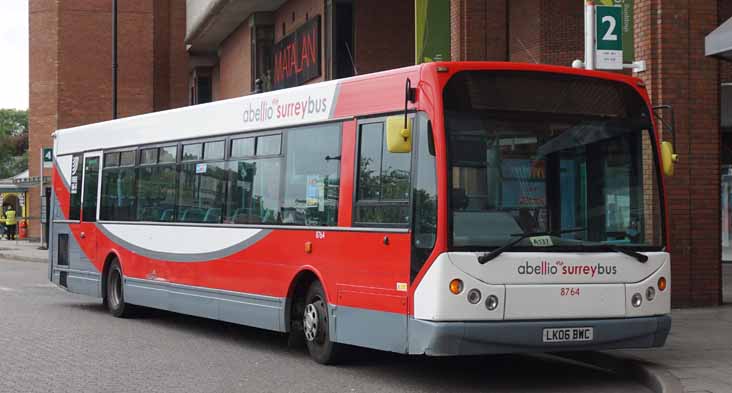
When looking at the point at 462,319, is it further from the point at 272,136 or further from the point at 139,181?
the point at 139,181

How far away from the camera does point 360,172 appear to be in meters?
11.2

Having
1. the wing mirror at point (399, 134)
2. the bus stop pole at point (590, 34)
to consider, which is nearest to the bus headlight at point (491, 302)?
the wing mirror at point (399, 134)

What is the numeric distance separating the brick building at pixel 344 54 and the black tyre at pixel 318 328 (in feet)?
20.6

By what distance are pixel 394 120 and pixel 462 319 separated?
5.83 ft

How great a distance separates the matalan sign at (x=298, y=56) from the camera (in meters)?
32.5

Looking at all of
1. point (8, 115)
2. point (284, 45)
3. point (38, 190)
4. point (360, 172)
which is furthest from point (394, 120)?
point (8, 115)

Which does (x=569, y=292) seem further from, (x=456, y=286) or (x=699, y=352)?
(x=699, y=352)

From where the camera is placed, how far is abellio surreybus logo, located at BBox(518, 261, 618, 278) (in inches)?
396

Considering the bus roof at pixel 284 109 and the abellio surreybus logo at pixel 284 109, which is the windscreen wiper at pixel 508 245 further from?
the abellio surreybus logo at pixel 284 109

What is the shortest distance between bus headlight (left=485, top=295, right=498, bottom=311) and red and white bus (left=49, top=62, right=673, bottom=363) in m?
0.02

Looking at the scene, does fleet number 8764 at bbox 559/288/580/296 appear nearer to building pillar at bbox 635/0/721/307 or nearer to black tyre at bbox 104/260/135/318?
building pillar at bbox 635/0/721/307

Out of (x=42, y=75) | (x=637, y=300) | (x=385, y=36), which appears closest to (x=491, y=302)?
(x=637, y=300)

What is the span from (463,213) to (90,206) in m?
10.0

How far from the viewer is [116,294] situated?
1769 cm
